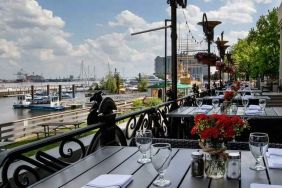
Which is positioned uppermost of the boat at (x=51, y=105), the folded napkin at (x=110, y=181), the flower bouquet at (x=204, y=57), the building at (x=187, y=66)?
the building at (x=187, y=66)

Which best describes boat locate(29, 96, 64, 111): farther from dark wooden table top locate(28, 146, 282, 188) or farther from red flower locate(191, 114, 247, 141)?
red flower locate(191, 114, 247, 141)

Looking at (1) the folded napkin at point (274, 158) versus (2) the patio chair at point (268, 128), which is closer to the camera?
(1) the folded napkin at point (274, 158)

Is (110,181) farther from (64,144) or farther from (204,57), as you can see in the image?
(204,57)

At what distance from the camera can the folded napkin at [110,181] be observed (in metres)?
2.07

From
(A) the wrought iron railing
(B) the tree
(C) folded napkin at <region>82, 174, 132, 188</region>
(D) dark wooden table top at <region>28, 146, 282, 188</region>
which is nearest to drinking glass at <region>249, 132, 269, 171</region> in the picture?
(D) dark wooden table top at <region>28, 146, 282, 188</region>

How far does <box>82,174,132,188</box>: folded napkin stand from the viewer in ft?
6.81

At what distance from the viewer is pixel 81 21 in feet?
200

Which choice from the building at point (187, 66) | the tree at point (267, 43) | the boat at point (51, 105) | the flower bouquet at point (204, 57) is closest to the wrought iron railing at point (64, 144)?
the flower bouquet at point (204, 57)

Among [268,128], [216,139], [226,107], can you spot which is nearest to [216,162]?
[216,139]

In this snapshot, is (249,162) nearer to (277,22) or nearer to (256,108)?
(256,108)

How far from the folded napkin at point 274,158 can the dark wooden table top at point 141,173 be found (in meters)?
0.05

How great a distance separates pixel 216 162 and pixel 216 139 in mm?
142

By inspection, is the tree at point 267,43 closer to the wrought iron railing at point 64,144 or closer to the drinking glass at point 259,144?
the wrought iron railing at point 64,144

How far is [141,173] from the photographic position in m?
2.39
